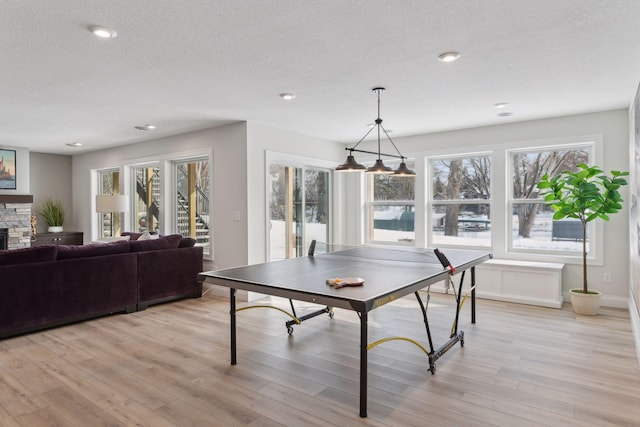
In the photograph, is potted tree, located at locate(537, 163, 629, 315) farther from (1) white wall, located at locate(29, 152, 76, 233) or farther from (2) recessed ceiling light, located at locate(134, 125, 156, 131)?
(1) white wall, located at locate(29, 152, 76, 233)

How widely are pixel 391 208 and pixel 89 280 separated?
14.9 ft

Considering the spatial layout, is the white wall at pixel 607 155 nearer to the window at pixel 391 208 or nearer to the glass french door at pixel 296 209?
the window at pixel 391 208

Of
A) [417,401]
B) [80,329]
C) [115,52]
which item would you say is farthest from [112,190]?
[417,401]

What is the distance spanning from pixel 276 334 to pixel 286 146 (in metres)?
2.94

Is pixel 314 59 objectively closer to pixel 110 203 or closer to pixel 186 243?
pixel 186 243

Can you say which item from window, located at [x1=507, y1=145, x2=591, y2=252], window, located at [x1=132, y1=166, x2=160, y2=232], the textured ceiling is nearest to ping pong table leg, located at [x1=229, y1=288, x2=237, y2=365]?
the textured ceiling

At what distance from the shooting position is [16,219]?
7.27 meters

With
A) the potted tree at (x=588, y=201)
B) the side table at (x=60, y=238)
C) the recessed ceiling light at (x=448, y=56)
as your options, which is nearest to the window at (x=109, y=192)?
the side table at (x=60, y=238)

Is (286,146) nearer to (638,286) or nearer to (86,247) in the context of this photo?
(86,247)

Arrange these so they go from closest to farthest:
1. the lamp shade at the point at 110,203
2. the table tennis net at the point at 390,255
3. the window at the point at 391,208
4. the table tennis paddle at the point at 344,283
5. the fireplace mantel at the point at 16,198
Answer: the table tennis paddle at the point at 344,283 → the table tennis net at the point at 390,255 → the lamp shade at the point at 110,203 → the window at the point at 391,208 → the fireplace mantel at the point at 16,198

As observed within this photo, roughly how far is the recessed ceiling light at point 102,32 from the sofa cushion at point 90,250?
2439 mm

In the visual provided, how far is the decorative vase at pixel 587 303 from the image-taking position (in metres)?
4.40

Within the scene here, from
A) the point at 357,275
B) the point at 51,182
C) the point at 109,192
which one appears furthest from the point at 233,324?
the point at 51,182

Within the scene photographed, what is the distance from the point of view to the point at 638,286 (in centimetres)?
324
